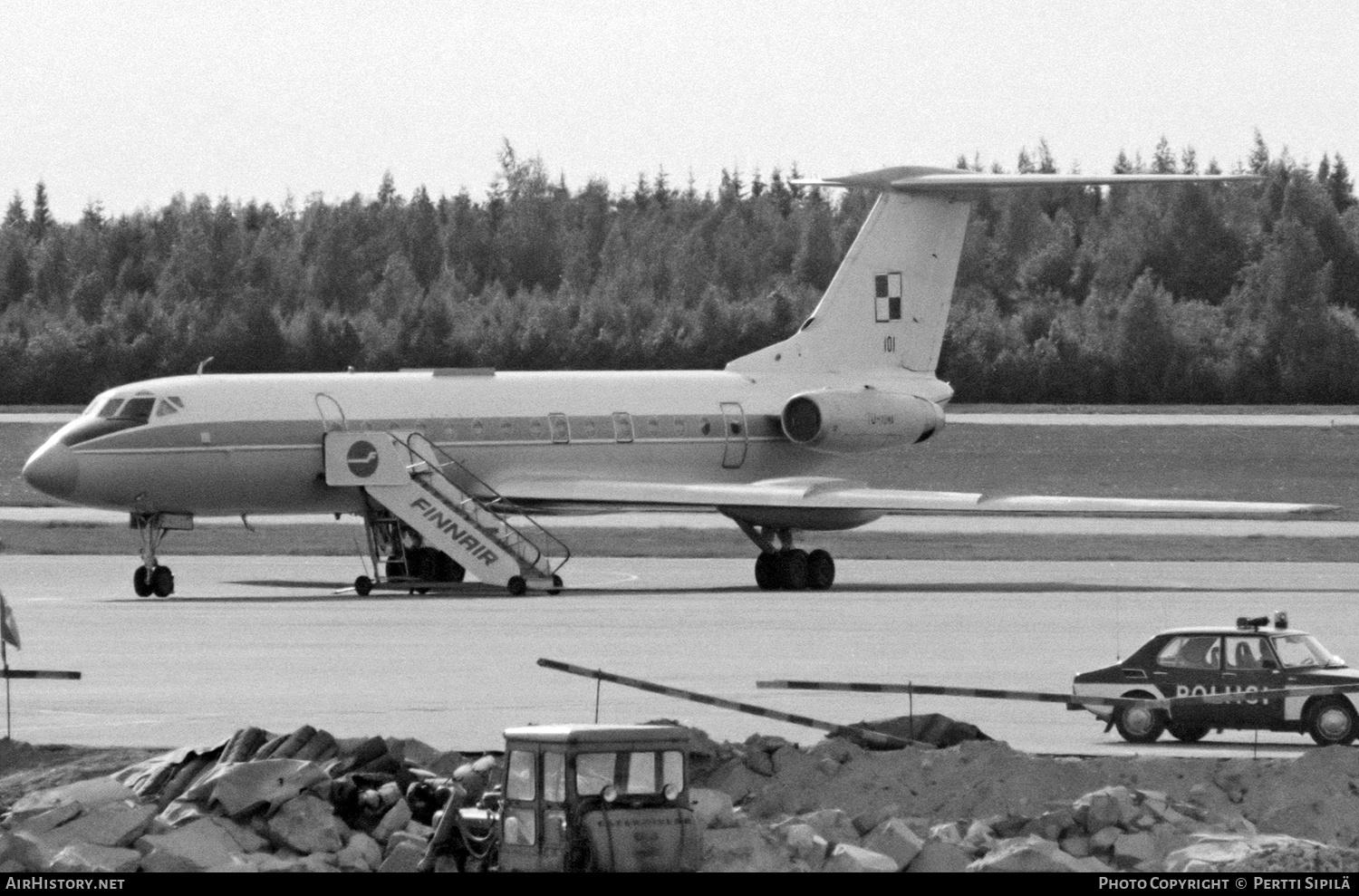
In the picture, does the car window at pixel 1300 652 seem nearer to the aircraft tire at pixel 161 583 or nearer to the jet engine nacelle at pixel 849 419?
the aircraft tire at pixel 161 583

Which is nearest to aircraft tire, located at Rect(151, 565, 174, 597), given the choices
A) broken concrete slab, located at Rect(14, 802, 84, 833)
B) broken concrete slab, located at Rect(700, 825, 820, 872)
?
broken concrete slab, located at Rect(14, 802, 84, 833)

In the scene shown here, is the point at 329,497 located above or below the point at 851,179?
below

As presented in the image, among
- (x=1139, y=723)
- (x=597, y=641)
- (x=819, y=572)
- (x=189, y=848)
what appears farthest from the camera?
(x=819, y=572)

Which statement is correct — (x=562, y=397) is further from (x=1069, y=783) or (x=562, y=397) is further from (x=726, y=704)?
(x=1069, y=783)

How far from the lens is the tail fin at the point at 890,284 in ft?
142

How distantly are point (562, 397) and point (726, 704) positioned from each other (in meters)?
21.7

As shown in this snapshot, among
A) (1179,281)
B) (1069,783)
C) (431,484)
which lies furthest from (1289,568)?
(1179,281)

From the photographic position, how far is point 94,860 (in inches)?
569

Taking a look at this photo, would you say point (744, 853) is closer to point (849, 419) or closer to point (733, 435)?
point (733, 435)

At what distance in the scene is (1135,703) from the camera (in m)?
19.3

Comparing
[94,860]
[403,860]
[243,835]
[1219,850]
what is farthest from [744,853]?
[94,860]

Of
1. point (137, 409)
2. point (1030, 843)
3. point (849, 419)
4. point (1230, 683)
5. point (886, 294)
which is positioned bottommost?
point (1030, 843)

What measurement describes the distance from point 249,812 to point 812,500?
74.2 feet

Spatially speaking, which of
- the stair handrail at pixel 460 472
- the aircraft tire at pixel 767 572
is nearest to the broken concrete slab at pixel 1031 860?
the stair handrail at pixel 460 472
